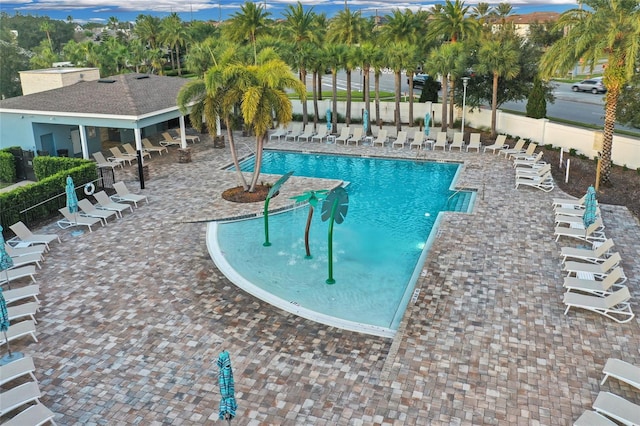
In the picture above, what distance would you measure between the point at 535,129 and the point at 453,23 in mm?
7628

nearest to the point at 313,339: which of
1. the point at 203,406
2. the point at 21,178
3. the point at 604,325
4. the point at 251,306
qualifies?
the point at 251,306

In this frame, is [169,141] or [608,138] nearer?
[608,138]

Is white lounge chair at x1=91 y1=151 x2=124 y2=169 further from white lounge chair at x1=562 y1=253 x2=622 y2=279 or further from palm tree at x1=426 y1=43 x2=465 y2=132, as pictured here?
white lounge chair at x1=562 y1=253 x2=622 y2=279

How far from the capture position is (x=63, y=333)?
423 inches

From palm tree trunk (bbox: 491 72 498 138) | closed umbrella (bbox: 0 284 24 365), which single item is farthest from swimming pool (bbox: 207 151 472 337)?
palm tree trunk (bbox: 491 72 498 138)

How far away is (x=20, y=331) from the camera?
33.5 feet

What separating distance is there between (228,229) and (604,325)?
33.8 feet

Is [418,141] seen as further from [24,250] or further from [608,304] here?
[24,250]

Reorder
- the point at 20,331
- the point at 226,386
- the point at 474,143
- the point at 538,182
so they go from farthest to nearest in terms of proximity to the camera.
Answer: the point at 474,143
the point at 538,182
the point at 20,331
the point at 226,386

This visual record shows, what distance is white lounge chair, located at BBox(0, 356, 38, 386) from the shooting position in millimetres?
8758

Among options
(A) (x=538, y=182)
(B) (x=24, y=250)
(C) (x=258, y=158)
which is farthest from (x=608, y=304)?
(B) (x=24, y=250)

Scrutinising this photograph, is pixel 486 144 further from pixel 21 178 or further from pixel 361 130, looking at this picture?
pixel 21 178

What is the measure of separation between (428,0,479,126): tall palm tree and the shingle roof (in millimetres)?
14496

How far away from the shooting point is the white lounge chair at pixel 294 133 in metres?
28.6
